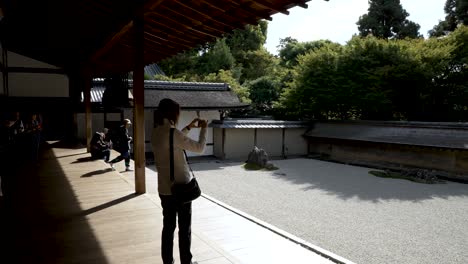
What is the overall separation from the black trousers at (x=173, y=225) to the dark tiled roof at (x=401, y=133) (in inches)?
549

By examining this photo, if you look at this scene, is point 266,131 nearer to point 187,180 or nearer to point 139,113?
point 139,113

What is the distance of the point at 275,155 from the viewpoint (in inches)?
782

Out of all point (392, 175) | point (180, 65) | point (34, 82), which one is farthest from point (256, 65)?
point (34, 82)

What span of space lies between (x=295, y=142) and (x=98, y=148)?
1354 centimetres

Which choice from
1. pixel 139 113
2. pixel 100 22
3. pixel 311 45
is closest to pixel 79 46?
pixel 100 22

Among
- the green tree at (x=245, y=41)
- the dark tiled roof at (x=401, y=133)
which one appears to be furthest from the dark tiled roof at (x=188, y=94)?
the green tree at (x=245, y=41)

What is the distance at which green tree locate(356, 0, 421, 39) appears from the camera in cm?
2875

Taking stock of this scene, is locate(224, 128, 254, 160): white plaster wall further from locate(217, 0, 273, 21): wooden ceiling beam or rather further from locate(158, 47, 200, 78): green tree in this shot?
locate(217, 0, 273, 21): wooden ceiling beam

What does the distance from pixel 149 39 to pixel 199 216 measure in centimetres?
375

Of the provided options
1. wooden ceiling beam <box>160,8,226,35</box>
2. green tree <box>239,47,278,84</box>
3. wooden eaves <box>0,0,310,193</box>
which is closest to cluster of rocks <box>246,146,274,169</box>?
wooden eaves <box>0,0,310,193</box>

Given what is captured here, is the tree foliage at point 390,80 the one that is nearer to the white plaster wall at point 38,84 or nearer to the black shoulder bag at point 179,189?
the white plaster wall at point 38,84

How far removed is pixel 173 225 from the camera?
9.68 ft

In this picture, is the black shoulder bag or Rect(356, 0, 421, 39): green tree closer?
the black shoulder bag

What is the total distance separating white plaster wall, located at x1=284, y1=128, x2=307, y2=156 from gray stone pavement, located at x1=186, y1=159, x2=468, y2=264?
16.5 feet
